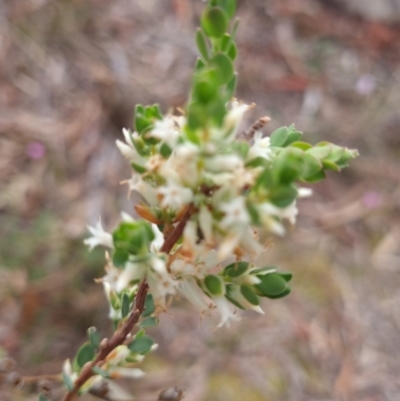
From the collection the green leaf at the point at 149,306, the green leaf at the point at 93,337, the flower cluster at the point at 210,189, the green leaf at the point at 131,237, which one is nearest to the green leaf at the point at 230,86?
the flower cluster at the point at 210,189

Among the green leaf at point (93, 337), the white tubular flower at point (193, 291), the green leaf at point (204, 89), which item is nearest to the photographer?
the green leaf at point (204, 89)

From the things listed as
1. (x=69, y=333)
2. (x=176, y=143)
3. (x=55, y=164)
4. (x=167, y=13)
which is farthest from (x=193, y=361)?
(x=167, y=13)

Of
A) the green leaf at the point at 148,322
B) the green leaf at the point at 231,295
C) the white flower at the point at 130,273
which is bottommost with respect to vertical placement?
the green leaf at the point at 148,322

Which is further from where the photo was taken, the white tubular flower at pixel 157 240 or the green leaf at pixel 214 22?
the white tubular flower at pixel 157 240

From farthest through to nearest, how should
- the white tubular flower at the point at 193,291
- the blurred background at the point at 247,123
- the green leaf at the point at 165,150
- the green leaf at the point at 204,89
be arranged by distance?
the blurred background at the point at 247,123 < the white tubular flower at the point at 193,291 < the green leaf at the point at 165,150 < the green leaf at the point at 204,89

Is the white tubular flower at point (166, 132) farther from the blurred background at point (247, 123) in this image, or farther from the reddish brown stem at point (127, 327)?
the blurred background at point (247, 123)

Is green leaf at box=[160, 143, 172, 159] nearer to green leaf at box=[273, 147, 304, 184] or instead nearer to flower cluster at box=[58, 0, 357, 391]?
flower cluster at box=[58, 0, 357, 391]

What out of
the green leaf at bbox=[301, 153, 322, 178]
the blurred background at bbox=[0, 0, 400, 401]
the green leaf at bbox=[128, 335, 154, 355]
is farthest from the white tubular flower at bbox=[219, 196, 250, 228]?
the blurred background at bbox=[0, 0, 400, 401]
